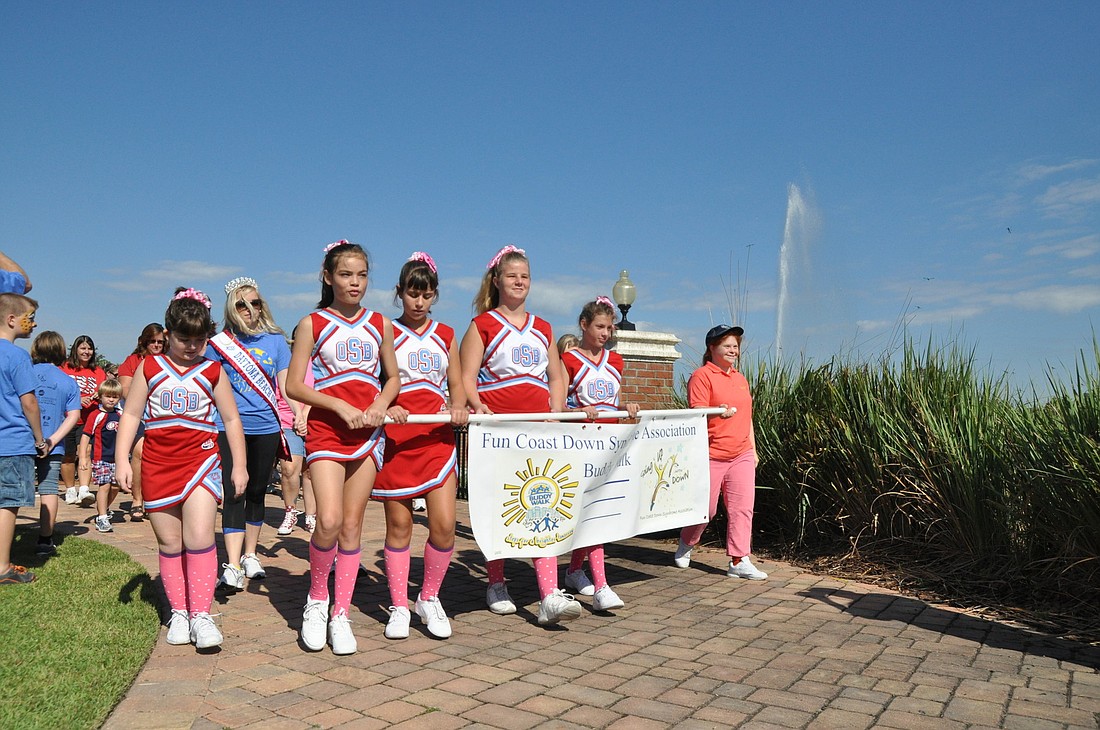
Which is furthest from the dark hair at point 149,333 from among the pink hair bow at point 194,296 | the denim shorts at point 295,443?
the pink hair bow at point 194,296

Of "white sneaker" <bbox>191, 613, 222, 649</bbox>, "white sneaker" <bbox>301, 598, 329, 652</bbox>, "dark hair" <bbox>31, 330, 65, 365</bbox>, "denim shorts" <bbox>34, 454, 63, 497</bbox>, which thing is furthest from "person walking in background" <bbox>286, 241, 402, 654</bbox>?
"dark hair" <bbox>31, 330, 65, 365</bbox>

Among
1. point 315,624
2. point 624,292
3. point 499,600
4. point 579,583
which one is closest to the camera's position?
point 315,624

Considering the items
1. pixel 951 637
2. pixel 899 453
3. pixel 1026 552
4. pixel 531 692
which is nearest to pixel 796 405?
pixel 899 453

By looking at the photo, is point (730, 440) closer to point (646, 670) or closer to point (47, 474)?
point (646, 670)

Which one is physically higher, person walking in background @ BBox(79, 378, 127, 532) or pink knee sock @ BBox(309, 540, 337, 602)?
person walking in background @ BBox(79, 378, 127, 532)

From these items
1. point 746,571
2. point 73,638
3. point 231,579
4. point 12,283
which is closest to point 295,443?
point 231,579

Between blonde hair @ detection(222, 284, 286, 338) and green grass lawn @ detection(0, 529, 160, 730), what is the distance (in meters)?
1.82

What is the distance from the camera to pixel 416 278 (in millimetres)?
4629

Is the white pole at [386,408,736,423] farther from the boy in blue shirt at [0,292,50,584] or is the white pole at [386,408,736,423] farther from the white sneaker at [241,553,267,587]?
the boy in blue shirt at [0,292,50,584]

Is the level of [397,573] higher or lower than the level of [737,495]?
lower

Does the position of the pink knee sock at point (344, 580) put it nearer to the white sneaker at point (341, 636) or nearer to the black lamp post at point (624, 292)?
the white sneaker at point (341, 636)

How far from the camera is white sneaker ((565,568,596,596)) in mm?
5680

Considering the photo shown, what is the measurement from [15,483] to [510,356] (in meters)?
3.66

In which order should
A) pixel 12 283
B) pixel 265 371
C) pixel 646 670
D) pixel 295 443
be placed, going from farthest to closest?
1. pixel 295 443
2. pixel 12 283
3. pixel 265 371
4. pixel 646 670
